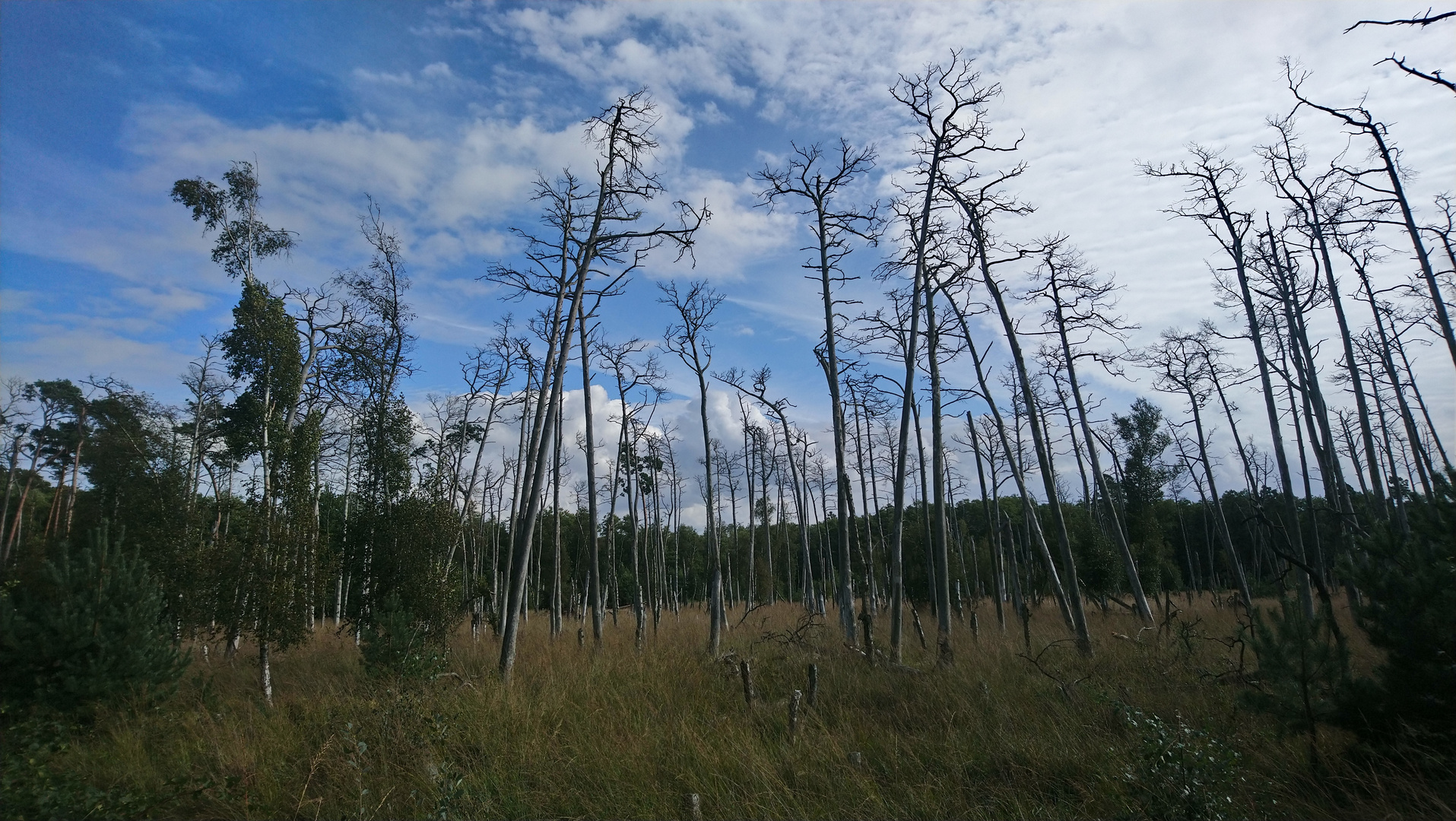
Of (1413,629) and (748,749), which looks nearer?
(1413,629)

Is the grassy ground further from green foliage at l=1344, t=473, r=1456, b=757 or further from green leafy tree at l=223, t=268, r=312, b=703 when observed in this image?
green leafy tree at l=223, t=268, r=312, b=703

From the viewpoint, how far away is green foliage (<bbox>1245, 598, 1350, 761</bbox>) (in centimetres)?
471

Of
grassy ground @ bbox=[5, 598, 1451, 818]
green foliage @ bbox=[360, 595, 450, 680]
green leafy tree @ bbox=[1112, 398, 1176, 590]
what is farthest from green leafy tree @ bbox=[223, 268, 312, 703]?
green leafy tree @ bbox=[1112, 398, 1176, 590]

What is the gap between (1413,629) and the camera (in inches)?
174

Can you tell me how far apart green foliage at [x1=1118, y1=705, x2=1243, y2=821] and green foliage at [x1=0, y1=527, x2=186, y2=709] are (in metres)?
10.9

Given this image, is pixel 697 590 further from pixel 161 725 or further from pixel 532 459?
pixel 161 725

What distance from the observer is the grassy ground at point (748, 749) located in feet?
15.8

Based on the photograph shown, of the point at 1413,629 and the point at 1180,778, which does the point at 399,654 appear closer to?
the point at 1180,778

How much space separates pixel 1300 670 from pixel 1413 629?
0.71m

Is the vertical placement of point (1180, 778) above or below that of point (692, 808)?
above

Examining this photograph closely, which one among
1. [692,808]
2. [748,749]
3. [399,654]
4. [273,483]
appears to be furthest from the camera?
[273,483]

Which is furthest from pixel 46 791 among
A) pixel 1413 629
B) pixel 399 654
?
pixel 1413 629

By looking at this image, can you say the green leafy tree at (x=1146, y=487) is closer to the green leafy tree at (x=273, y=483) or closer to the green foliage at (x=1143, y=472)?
the green foliage at (x=1143, y=472)

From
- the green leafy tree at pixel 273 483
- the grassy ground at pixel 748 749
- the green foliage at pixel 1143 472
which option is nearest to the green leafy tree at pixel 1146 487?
the green foliage at pixel 1143 472
